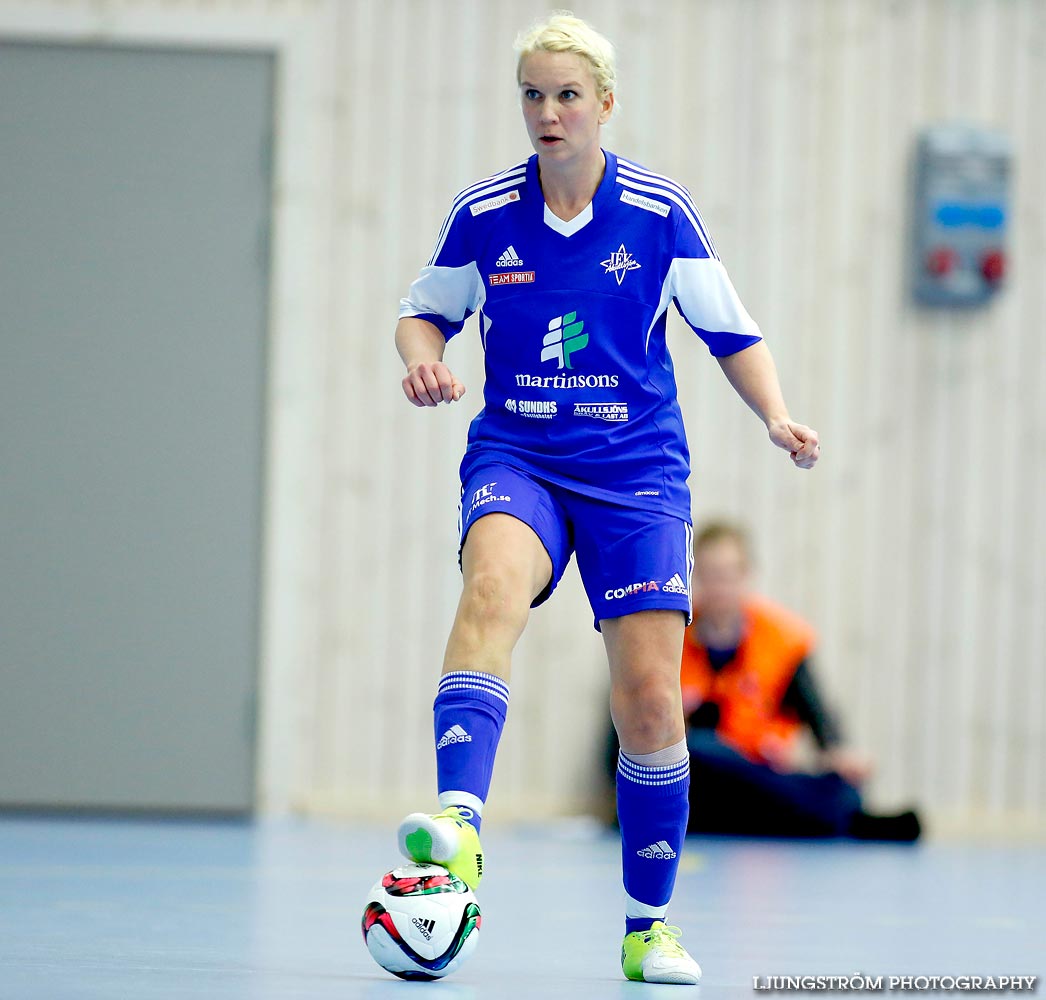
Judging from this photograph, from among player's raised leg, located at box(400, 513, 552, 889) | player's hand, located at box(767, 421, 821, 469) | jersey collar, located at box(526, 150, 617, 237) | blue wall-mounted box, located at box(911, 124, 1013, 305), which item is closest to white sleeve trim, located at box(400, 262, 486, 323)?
jersey collar, located at box(526, 150, 617, 237)

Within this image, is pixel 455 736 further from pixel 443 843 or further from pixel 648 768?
pixel 648 768

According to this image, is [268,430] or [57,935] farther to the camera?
[268,430]

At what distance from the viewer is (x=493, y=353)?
3135 mm

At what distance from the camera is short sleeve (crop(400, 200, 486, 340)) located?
3211 millimetres

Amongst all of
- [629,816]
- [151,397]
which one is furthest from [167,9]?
[629,816]

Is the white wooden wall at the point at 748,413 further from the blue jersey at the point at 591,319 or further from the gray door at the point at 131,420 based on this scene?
the blue jersey at the point at 591,319

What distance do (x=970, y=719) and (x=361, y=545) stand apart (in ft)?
8.37

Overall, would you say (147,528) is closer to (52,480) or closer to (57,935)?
(52,480)

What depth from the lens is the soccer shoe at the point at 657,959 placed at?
290cm

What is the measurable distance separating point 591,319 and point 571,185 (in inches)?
10.1

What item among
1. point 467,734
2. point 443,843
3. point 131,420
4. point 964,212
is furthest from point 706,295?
point 964,212

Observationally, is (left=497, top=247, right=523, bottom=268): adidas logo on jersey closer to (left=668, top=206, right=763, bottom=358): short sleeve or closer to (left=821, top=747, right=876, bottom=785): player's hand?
(left=668, top=206, right=763, bottom=358): short sleeve

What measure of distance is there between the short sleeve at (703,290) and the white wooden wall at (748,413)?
146 inches

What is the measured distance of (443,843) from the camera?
2660 mm
